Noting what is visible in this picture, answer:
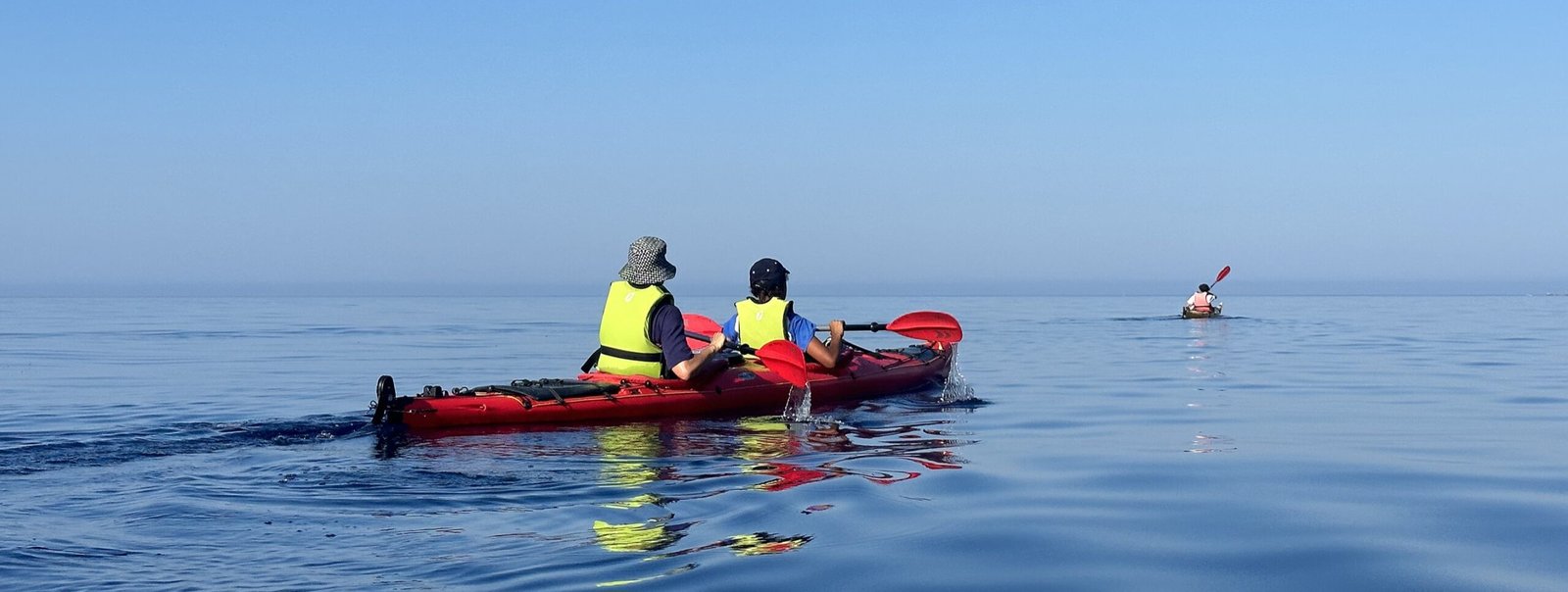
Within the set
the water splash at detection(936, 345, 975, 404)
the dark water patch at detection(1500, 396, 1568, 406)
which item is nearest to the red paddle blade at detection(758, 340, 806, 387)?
the water splash at detection(936, 345, 975, 404)

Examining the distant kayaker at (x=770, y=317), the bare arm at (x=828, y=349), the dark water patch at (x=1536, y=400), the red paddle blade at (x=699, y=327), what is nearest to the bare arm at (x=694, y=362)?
the distant kayaker at (x=770, y=317)

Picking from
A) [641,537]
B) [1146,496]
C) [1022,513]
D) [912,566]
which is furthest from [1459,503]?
[641,537]

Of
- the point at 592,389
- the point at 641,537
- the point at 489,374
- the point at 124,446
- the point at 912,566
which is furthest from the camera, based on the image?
the point at 489,374

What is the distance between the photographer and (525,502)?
7750 millimetres

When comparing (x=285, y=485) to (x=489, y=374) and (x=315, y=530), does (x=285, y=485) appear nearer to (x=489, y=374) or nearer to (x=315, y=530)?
(x=315, y=530)

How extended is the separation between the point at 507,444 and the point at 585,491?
2752mm

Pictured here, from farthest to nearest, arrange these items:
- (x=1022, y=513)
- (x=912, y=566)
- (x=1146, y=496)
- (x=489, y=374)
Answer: (x=489, y=374) < (x=1146, y=496) < (x=1022, y=513) < (x=912, y=566)

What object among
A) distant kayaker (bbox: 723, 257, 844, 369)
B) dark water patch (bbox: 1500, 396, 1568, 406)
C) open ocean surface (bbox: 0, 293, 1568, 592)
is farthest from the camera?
dark water patch (bbox: 1500, 396, 1568, 406)

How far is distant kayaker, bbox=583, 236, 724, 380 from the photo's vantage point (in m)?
12.2

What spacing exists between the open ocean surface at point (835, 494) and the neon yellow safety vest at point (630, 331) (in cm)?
82

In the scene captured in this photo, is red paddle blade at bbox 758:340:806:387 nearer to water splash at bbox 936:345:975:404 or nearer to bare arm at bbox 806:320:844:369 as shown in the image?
bare arm at bbox 806:320:844:369

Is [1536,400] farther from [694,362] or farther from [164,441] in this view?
[164,441]

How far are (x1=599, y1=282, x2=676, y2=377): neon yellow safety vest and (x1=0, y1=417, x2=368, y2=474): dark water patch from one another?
93.3 inches

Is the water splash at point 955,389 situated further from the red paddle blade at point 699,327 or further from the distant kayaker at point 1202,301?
the distant kayaker at point 1202,301
